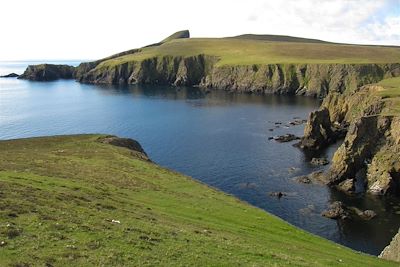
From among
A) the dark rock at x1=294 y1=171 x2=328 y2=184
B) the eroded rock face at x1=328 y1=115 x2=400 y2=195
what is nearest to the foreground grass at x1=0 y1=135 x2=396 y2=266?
the dark rock at x1=294 y1=171 x2=328 y2=184

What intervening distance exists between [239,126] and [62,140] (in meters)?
72.1

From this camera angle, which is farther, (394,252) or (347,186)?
(347,186)

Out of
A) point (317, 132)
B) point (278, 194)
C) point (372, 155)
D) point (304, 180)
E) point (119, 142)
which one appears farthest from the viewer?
point (317, 132)

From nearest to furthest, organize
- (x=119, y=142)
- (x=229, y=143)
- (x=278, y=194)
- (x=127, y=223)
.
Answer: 1. (x=127, y=223)
2. (x=278, y=194)
3. (x=119, y=142)
4. (x=229, y=143)

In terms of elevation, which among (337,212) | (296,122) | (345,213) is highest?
(296,122)

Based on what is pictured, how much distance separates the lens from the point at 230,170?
91.6 meters

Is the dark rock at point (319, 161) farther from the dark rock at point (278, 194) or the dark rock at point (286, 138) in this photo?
the dark rock at point (278, 194)

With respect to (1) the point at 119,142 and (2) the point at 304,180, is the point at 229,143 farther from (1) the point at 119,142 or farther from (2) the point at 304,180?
(1) the point at 119,142

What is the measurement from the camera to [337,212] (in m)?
67.4

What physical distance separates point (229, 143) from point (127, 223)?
86605 millimetres

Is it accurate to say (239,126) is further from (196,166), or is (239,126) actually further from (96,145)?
(96,145)

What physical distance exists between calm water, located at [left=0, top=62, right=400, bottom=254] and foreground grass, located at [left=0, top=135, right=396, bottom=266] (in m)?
19.3

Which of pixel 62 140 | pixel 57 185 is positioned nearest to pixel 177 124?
pixel 62 140

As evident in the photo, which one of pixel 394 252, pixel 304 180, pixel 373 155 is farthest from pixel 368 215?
pixel 394 252
